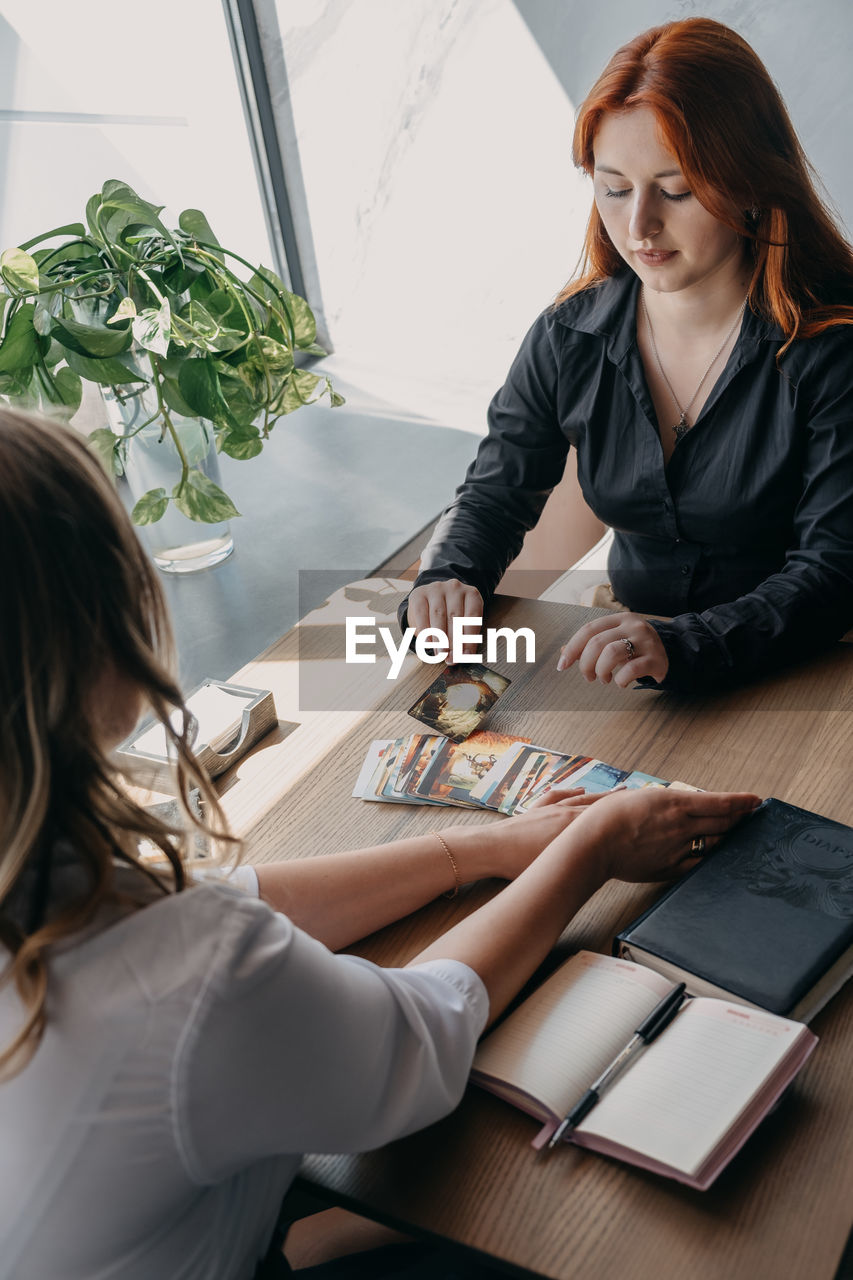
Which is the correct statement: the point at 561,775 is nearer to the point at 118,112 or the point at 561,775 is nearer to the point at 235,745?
the point at 235,745

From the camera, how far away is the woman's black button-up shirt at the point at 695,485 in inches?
57.1

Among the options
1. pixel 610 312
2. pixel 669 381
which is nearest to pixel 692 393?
pixel 669 381

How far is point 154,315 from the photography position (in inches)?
56.2

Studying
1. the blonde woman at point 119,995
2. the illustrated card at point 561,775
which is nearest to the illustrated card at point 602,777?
the illustrated card at point 561,775

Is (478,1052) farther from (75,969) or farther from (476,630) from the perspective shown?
(476,630)

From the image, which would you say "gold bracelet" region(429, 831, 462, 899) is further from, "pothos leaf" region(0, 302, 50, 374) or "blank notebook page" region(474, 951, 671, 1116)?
"pothos leaf" region(0, 302, 50, 374)

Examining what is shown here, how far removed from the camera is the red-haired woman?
1.46 metres

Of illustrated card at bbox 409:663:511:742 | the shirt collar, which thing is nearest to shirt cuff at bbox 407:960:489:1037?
illustrated card at bbox 409:663:511:742

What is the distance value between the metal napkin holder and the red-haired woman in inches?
10.8

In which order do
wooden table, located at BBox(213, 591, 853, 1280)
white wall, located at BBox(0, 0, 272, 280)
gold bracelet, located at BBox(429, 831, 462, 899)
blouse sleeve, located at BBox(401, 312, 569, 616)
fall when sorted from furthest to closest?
white wall, located at BBox(0, 0, 272, 280) → blouse sleeve, located at BBox(401, 312, 569, 616) → gold bracelet, located at BBox(429, 831, 462, 899) → wooden table, located at BBox(213, 591, 853, 1280)

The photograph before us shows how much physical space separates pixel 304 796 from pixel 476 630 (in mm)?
385

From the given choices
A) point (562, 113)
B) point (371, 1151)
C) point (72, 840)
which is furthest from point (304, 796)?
point (562, 113)

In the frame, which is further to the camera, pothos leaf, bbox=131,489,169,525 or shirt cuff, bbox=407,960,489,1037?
pothos leaf, bbox=131,489,169,525

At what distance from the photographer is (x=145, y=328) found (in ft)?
4.68
